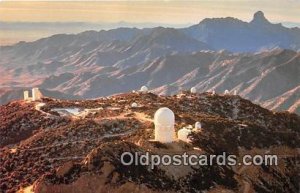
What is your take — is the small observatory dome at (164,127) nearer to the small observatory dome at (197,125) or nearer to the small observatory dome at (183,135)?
the small observatory dome at (183,135)

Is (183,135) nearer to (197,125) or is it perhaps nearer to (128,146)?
(197,125)

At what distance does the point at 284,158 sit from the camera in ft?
245

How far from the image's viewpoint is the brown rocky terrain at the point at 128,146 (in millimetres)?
55062

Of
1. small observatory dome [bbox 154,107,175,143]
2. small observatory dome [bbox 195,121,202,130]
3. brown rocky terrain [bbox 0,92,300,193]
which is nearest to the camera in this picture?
brown rocky terrain [bbox 0,92,300,193]

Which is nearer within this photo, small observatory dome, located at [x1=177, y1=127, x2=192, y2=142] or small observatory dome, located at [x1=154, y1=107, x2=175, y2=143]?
small observatory dome, located at [x1=154, y1=107, x2=175, y2=143]

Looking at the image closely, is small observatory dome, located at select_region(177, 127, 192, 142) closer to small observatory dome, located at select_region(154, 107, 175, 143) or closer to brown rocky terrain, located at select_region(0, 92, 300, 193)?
brown rocky terrain, located at select_region(0, 92, 300, 193)

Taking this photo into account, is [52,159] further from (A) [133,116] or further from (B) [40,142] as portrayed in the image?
(A) [133,116]

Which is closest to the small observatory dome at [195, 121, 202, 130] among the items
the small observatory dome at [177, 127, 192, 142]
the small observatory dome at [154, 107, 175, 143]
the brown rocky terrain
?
the brown rocky terrain

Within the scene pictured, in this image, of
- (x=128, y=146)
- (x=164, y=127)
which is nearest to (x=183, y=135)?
(x=164, y=127)

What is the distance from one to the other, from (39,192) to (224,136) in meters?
26.6

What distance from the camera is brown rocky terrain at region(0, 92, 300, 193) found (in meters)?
55.1

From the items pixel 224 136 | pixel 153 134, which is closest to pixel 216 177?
pixel 153 134

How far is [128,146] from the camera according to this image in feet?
190

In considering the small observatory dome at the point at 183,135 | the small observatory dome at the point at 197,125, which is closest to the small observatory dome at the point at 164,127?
the small observatory dome at the point at 183,135
